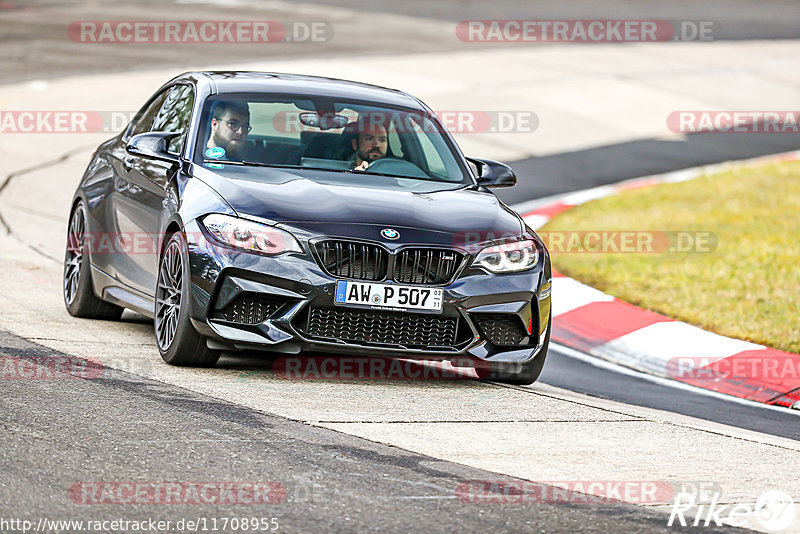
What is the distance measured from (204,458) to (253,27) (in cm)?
2260

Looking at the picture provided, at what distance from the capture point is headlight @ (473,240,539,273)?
7262 millimetres

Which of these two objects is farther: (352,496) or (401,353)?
(401,353)

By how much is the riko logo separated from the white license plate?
24 cm

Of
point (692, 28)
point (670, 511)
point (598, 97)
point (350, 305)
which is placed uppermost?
point (692, 28)

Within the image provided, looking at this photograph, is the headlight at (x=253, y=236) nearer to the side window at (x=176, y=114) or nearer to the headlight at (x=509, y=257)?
the headlight at (x=509, y=257)

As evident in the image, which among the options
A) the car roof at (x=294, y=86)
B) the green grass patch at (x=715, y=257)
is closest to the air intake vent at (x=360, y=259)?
the car roof at (x=294, y=86)

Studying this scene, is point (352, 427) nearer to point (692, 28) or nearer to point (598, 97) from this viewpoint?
point (598, 97)

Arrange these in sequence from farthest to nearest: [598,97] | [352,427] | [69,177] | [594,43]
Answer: [594,43] < [598,97] < [69,177] < [352,427]

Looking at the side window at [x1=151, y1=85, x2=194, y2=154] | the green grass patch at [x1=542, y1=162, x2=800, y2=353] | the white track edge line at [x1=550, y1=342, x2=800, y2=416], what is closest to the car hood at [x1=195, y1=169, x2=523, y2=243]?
the side window at [x1=151, y1=85, x2=194, y2=154]

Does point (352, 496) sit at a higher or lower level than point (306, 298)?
lower

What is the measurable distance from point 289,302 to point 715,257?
6051 millimetres

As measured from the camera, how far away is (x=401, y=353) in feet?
23.4

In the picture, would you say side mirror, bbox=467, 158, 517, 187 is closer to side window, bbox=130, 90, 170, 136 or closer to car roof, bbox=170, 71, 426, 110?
car roof, bbox=170, 71, 426, 110

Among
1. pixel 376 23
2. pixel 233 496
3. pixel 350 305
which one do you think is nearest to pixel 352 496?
pixel 233 496
